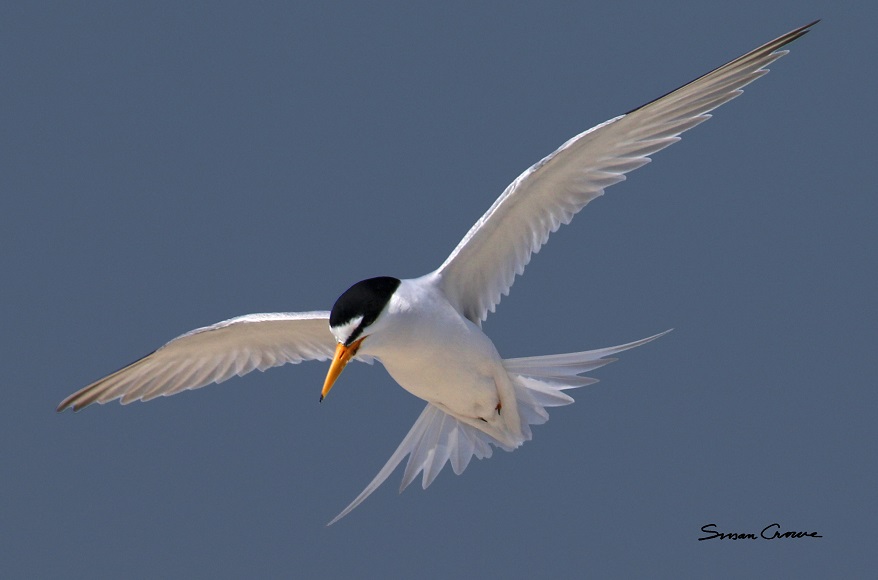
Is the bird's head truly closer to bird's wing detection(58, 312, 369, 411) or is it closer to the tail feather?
the tail feather

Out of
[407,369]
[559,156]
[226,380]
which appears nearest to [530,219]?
[559,156]

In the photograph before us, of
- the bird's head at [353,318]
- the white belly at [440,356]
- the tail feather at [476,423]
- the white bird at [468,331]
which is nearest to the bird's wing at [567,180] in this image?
the white bird at [468,331]

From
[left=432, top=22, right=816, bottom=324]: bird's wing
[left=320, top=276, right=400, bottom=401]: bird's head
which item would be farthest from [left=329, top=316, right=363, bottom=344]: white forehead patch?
[left=432, top=22, right=816, bottom=324]: bird's wing

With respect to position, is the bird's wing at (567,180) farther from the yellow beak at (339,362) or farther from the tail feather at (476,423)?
the yellow beak at (339,362)

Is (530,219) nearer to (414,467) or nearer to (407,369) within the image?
(407,369)

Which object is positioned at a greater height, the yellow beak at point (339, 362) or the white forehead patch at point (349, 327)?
the white forehead patch at point (349, 327)

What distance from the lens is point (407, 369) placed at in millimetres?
6809

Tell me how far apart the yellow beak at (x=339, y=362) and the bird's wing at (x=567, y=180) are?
2.85ft

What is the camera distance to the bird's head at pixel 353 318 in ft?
20.8

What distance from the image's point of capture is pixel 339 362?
6.38m

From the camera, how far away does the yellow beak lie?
20.7 ft

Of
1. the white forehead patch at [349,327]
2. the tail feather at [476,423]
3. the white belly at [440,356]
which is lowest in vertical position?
the tail feather at [476,423]

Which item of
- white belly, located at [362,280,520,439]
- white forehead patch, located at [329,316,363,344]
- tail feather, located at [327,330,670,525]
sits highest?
white forehead patch, located at [329,316,363,344]

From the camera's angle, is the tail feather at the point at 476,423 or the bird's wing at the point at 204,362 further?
the bird's wing at the point at 204,362
